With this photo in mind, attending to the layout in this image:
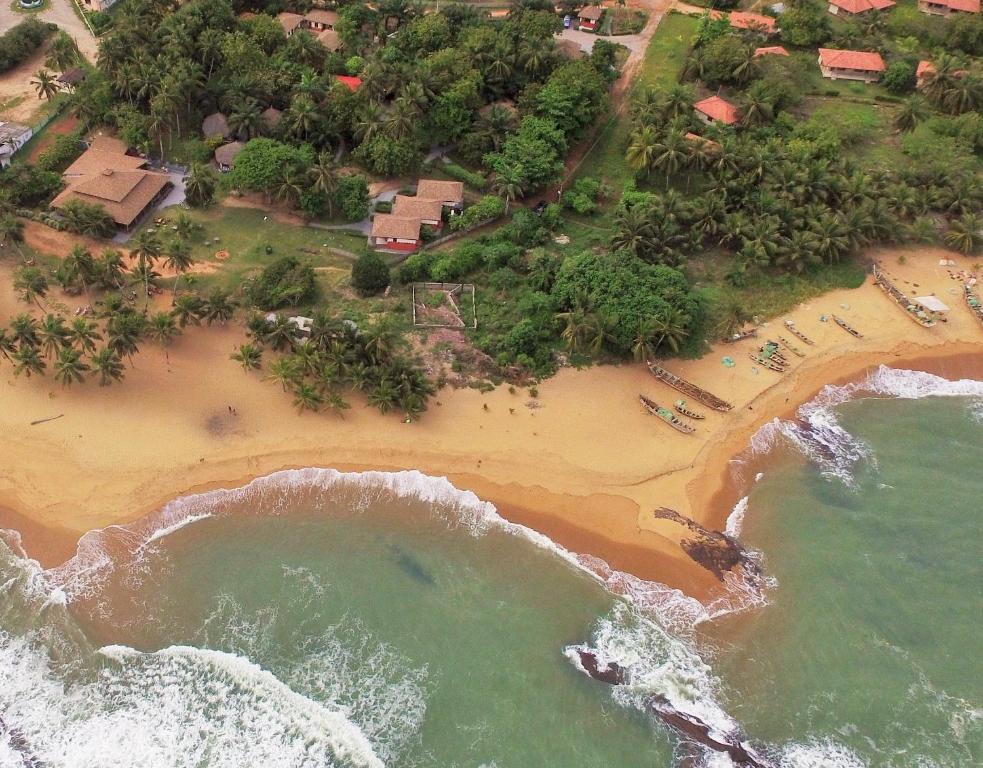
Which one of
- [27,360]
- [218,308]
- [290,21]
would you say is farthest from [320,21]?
[27,360]

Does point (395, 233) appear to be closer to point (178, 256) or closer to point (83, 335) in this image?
point (178, 256)

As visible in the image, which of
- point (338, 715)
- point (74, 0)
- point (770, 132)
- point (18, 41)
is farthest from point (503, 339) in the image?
point (74, 0)

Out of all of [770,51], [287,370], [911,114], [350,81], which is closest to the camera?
[287,370]

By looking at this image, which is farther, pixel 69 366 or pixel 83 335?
pixel 83 335

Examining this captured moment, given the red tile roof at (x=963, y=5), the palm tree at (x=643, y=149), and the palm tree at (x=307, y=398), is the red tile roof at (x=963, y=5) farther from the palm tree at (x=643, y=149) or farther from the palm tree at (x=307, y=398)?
the palm tree at (x=307, y=398)

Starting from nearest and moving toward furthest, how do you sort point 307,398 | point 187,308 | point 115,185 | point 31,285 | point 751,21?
1. point 307,398
2. point 187,308
3. point 31,285
4. point 115,185
5. point 751,21

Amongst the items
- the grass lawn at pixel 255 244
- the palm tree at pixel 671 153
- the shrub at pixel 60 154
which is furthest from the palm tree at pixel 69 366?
the palm tree at pixel 671 153
